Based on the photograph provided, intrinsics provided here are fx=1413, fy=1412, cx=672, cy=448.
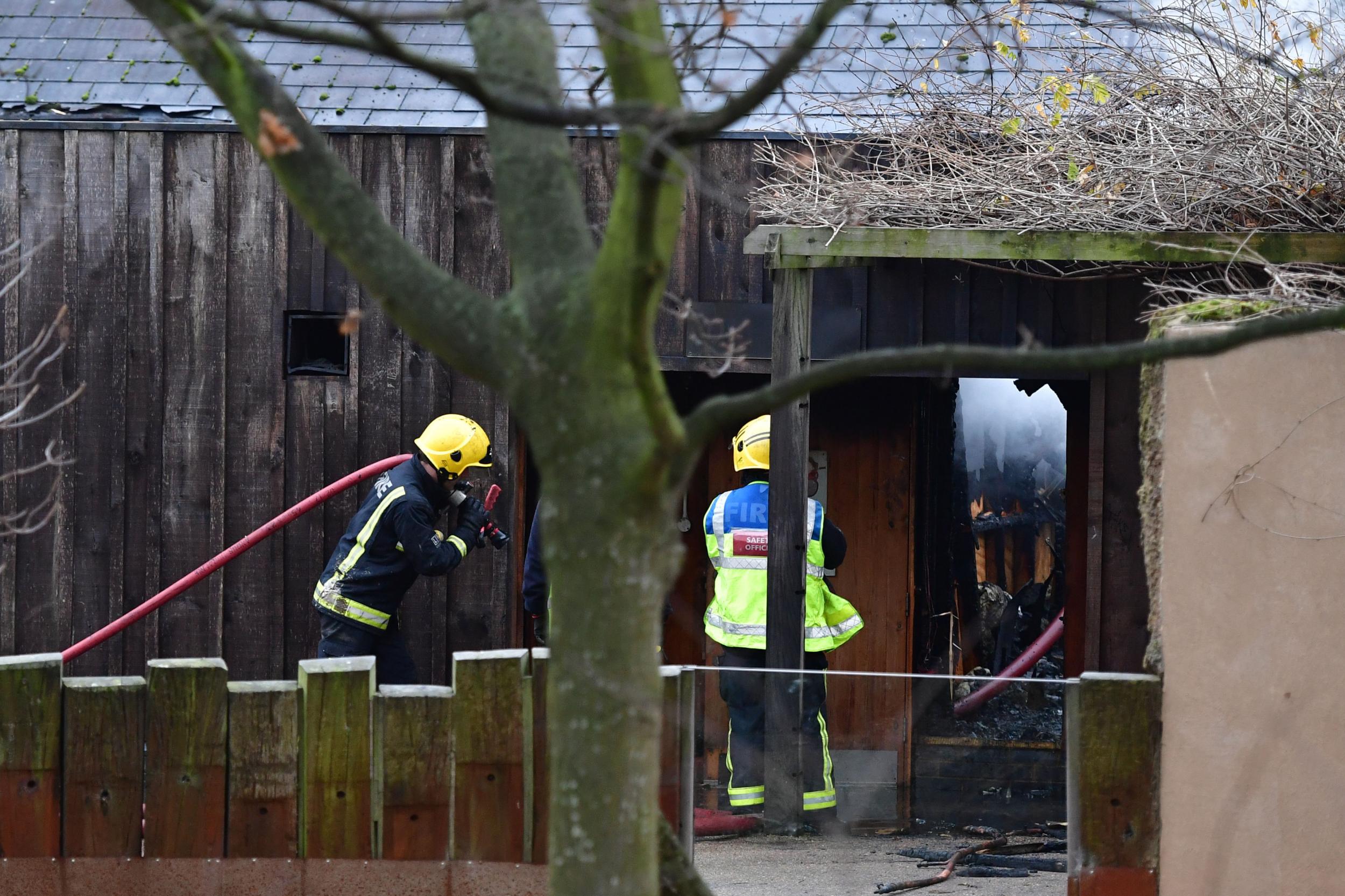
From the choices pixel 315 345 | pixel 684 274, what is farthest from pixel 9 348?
pixel 684 274

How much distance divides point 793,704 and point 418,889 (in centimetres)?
139

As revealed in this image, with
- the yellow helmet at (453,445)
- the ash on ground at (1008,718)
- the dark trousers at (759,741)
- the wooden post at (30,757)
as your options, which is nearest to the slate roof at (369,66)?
the yellow helmet at (453,445)

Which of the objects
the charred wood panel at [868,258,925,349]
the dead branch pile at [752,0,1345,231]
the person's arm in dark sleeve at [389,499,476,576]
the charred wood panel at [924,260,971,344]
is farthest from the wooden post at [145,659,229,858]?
the charred wood panel at [924,260,971,344]

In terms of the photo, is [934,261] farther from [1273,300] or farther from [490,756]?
[490,756]

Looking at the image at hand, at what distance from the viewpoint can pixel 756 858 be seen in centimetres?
475

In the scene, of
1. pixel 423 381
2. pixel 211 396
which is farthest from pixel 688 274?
pixel 211 396

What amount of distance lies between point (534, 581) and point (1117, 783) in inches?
141

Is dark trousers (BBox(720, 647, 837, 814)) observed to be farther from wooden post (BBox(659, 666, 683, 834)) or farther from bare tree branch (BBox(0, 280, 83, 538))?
bare tree branch (BBox(0, 280, 83, 538))

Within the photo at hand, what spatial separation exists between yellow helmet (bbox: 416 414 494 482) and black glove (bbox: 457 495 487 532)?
0.14m

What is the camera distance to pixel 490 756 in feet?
13.9

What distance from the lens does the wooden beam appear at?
5.36 meters

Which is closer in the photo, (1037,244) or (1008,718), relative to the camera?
(1008,718)

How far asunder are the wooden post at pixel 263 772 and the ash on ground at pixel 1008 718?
2.00 meters

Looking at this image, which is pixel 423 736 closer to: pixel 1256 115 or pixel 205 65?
pixel 205 65
